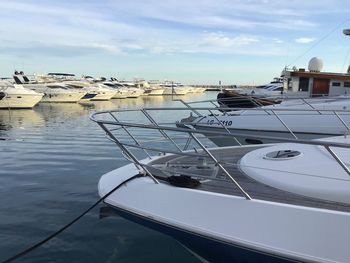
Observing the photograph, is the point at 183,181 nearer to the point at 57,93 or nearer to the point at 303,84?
the point at 303,84

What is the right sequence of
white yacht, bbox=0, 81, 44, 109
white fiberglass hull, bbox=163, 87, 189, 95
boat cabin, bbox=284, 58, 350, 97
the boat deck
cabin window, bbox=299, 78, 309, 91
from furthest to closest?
white fiberglass hull, bbox=163, 87, 189, 95, white yacht, bbox=0, 81, 44, 109, cabin window, bbox=299, 78, 309, 91, boat cabin, bbox=284, 58, 350, 97, the boat deck

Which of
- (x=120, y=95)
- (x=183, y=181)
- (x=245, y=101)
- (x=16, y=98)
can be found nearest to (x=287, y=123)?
(x=183, y=181)

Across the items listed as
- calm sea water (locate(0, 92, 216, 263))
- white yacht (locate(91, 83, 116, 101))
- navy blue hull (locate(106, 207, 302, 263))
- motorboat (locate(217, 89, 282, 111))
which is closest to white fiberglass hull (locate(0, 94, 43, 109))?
white yacht (locate(91, 83, 116, 101))

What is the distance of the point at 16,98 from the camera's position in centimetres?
3275

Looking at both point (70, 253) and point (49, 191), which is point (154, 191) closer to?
point (70, 253)

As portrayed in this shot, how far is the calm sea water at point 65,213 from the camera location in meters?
5.60

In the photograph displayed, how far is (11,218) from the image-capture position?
22.6 feet

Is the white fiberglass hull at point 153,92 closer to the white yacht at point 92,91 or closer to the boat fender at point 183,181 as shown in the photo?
the white yacht at point 92,91

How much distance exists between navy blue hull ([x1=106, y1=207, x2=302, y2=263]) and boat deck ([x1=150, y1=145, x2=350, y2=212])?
55 cm

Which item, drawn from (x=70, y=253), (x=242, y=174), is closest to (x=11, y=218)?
(x=70, y=253)

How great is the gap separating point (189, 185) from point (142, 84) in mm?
74586

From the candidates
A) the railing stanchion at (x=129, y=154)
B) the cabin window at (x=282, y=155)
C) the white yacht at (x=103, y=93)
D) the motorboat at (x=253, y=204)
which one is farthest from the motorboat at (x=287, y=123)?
the white yacht at (x=103, y=93)

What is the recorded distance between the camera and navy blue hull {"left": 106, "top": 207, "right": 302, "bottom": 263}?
11.8ft

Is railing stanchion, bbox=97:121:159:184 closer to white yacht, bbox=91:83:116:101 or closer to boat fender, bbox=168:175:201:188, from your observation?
boat fender, bbox=168:175:201:188
